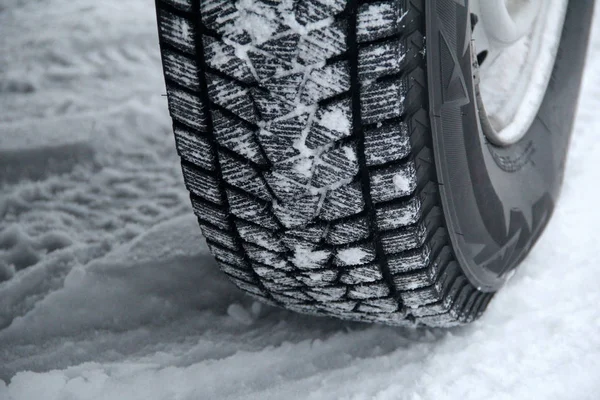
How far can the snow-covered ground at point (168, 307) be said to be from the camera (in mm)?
895

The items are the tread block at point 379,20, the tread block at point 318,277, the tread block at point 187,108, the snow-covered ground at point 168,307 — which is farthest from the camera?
the snow-covered ground at point 168,307

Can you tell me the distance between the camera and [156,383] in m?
0.91

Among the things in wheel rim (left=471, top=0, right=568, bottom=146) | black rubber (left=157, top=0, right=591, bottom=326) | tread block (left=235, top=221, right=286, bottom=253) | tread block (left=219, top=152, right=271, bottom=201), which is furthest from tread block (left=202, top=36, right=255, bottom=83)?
wheel rim (left=471, top=0, right=568, bottom=146)

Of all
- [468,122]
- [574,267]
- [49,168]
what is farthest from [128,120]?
[574,267]

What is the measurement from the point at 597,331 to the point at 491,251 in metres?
0.25

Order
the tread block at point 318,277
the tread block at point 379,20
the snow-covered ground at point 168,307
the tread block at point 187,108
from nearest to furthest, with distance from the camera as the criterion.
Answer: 1. the tread block at point 379,20
2. the tread block at point 187,108
3. the tread block at point 318,277
4. the snow-covered ground at point 168,307

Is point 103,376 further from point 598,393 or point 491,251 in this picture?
point 598,393

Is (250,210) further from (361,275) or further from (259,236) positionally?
(361,275)

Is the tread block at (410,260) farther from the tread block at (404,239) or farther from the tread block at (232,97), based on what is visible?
the tread block at (232,97)

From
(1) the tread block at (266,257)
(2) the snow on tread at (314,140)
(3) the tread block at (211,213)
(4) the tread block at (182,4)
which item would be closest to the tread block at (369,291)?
(2) the snow on tread at (314,140)

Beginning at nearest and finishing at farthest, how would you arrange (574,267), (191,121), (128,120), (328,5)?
(328,5) < (191,121) < (574,267) < (128,120)

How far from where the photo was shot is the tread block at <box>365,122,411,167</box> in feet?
2.09

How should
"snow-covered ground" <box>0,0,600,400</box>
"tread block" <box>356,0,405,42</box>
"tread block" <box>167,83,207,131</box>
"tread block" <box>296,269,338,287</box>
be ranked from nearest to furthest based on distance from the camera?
1. "tread block" <box>356,0,405,42</box>
2. "tread block" <box>167,83,207,131</box>
3. "tread block" <box>296,269,338,287</box>
4. "snow-covered ground" <box>0,0,600,400</box>

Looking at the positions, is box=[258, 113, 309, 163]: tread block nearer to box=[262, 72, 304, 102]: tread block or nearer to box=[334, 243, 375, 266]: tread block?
box=[262, 72, 304, 102]: tread block
